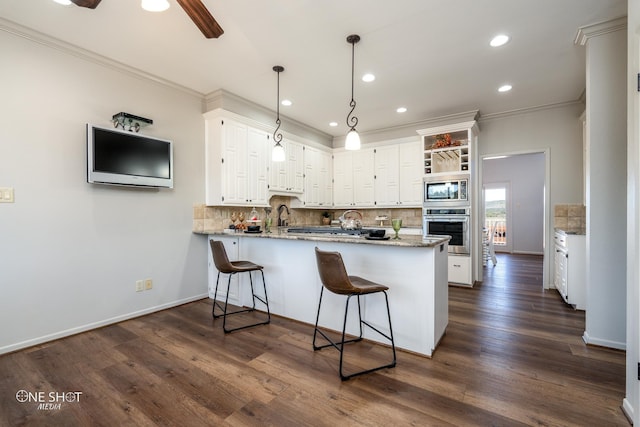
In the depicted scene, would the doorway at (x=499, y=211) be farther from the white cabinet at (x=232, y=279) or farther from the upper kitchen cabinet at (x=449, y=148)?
the white cabinet at (x=232, y=279)

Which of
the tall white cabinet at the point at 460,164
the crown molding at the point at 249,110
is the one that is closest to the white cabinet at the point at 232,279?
the crown molding at the point at 249,110

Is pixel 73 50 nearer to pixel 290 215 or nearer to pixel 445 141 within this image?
pixel 290 215

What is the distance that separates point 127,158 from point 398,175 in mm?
4096

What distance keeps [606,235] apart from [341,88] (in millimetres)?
3098

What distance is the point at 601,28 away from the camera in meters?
2.50

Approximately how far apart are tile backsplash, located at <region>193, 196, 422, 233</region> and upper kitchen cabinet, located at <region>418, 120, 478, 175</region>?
0.95 metres

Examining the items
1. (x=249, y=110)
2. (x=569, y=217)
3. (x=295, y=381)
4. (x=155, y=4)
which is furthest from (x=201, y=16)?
(x=569, y=217)

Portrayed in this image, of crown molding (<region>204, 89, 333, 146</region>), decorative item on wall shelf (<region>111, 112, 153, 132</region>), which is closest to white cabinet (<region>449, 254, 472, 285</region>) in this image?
crown molding (<region>204, 89, 333, 146</region>)

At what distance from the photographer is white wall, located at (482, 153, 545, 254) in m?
7.93

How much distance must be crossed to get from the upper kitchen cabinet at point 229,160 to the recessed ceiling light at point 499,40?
304cm

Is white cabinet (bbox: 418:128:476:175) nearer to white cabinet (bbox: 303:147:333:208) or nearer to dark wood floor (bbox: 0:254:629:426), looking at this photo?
white cabinet (bbox: 303:147:333:208)

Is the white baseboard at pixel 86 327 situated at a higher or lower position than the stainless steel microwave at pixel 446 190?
lower

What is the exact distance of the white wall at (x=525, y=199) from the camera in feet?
26.0

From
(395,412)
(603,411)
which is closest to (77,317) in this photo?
(395,412)
